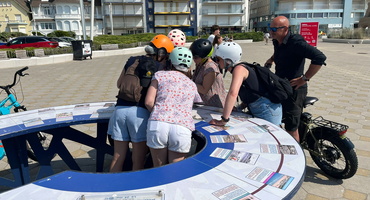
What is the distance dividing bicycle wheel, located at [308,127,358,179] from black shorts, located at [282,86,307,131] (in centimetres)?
31

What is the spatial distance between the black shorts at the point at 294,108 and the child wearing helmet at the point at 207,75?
76cm

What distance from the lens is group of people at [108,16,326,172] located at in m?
2.26

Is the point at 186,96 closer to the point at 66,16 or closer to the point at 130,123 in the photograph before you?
the point at 130,123

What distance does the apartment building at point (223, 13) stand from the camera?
55844 mm

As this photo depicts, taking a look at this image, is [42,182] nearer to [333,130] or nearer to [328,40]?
[333,130]

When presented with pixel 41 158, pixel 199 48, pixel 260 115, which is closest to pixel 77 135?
pixel 41 158

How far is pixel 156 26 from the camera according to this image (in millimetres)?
54094

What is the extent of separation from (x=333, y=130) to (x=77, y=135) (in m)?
2.86

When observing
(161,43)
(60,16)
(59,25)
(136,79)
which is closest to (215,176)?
(136,79)

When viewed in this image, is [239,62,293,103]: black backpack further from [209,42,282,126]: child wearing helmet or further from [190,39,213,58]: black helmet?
[190,39,213,58]: black helmet

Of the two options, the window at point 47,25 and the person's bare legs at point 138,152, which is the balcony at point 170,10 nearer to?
the window at point 47,25

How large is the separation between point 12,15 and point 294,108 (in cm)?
6643

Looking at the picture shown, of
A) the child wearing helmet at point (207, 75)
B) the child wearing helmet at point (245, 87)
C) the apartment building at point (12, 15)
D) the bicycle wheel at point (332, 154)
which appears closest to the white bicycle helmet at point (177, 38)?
the child wearing helmet at point (207, 75)

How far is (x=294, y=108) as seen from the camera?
312 centimetres
